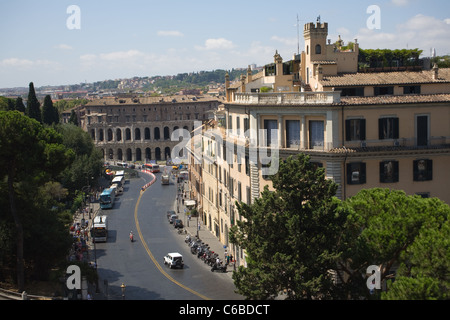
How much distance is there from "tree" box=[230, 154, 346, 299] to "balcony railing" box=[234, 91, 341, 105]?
34.3 ft

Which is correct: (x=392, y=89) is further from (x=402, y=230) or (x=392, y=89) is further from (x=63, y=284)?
(x=63, y=284)

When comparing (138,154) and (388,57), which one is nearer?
(388,57)

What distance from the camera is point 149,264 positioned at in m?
52.8

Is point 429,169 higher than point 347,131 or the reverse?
the reverse

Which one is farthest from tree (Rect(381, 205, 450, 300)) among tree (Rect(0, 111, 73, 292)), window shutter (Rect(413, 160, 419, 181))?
tree (Rect(0, 111, 73, 292))

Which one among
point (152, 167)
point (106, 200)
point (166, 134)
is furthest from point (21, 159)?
point (166, 134)

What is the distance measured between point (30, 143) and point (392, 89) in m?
24.5

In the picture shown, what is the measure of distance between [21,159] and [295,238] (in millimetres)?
19451

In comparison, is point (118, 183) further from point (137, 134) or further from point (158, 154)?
point (158, 154)

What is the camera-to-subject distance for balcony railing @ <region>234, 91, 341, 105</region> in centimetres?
3875

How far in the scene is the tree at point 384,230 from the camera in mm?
27078

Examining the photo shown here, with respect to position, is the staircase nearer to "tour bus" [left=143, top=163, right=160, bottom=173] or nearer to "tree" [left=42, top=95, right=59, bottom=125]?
"tree" [left=42, top=95, right=59, bottom=125]
